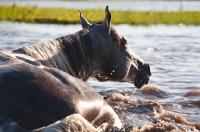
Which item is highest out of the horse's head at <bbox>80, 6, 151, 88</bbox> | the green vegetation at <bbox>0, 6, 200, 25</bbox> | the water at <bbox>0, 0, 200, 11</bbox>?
the horse's head at <bbox>80, 6, 151, 88</bbox>

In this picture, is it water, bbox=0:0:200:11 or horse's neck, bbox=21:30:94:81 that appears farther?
Result: water, bbox=0:0:200:11

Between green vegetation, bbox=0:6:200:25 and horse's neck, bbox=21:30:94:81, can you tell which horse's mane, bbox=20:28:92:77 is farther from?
green vegetation, bbox=0:6:200:25

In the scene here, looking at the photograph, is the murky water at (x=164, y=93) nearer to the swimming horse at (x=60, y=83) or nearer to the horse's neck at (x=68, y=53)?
the swimming horse at (x=60, y=83)

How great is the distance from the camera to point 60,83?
13.2ft

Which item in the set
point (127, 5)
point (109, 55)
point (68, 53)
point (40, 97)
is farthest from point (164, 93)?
point (127, 5)

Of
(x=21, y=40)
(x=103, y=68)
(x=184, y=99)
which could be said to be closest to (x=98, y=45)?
(x=103, y=68)

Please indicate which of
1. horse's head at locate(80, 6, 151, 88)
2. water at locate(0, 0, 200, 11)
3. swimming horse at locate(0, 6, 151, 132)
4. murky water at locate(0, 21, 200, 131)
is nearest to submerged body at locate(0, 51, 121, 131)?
swimming horse at locate(0, 6, 151, 132)

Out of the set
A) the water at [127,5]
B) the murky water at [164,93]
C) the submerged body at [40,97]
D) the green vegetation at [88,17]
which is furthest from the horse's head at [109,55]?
the water at [127,5]

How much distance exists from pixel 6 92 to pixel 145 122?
2192 millimetres

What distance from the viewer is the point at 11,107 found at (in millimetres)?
3596

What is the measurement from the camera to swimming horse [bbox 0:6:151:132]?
357 centimetres

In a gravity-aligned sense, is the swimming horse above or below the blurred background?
above

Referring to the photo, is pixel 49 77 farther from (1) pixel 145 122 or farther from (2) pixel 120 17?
(2) pixel 120 17

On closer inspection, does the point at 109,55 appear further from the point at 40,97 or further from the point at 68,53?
the point at 40,97
